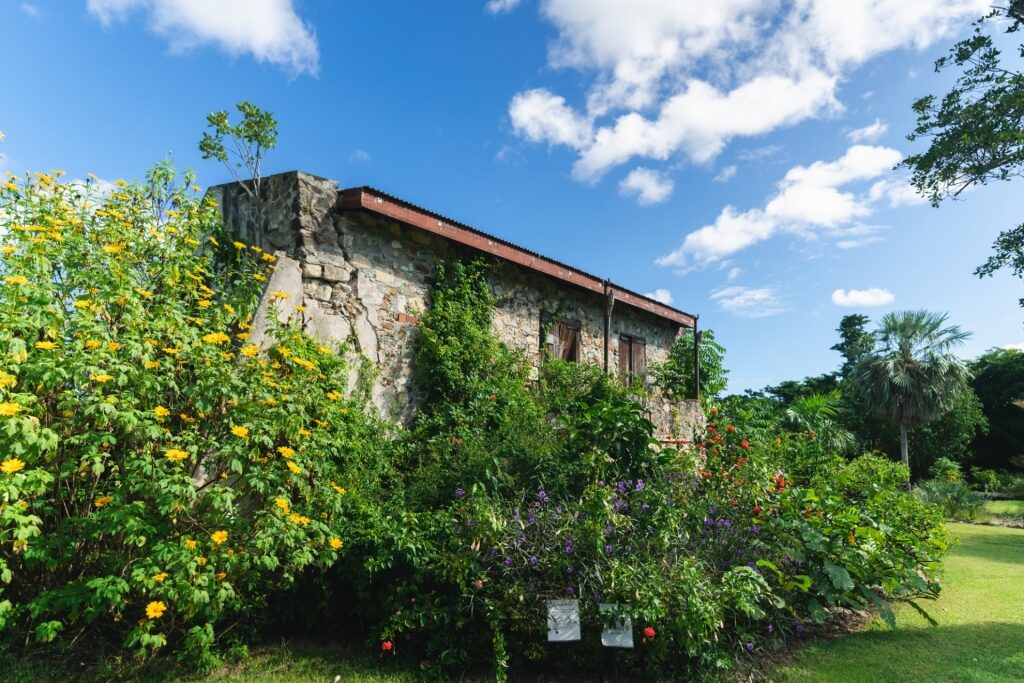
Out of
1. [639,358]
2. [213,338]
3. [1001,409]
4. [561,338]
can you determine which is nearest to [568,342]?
[561,338]

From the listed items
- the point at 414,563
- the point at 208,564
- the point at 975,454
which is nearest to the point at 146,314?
the point at 208,564

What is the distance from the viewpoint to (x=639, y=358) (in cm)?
1297

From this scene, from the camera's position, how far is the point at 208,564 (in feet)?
12.1

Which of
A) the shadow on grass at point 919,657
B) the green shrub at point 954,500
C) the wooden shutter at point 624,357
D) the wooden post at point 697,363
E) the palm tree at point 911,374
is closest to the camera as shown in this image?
the shadow on grass at point 919,657

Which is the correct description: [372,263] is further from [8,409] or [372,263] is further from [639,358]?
[639,358]

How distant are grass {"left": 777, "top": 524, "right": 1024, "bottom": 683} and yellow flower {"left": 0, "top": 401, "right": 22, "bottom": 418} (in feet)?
16.2

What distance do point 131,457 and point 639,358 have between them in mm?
10424

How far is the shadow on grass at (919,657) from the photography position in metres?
4.13

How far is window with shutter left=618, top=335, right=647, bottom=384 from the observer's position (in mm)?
12289

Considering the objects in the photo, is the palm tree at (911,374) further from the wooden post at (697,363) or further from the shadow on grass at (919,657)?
the shadow on grass at (919,657)

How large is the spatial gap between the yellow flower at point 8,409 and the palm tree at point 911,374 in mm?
22884

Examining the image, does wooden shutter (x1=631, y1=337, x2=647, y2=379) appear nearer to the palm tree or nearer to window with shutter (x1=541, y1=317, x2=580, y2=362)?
window with shutter (x1=541, y1=317, x2=580, y2=362)

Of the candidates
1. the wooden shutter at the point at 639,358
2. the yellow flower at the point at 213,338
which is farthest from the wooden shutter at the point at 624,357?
the yellow flower at the point at 213,338

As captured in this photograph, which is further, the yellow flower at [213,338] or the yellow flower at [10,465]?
the yellow flower at [213,338]
